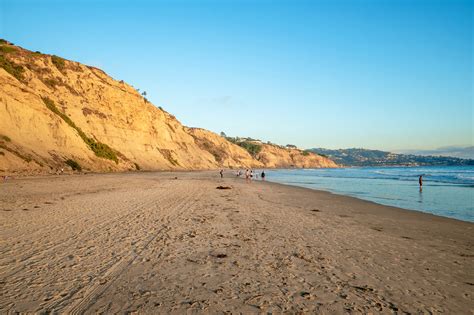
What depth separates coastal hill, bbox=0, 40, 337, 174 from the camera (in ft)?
105

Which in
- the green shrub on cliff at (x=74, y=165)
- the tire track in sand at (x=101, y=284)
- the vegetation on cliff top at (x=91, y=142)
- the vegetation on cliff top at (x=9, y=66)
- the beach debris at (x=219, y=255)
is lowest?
the beach debris at (x=219, y=255)

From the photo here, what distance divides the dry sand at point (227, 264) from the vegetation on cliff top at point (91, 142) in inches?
1305

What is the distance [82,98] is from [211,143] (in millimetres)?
65094

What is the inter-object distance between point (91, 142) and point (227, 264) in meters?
42.9

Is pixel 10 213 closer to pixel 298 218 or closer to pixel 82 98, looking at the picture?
pixel 298 218

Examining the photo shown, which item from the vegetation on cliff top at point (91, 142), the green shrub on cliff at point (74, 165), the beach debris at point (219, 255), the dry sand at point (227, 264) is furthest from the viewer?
the vegetation on cliff top at point (91, 142)

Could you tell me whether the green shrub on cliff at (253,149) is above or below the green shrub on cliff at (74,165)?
above

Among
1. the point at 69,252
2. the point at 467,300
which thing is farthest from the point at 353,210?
the point at 69,252

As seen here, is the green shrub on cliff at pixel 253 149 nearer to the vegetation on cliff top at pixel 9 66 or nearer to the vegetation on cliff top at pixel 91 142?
the vegetation on cliff top at pixel 91 142

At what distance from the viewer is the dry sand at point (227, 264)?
466 cm

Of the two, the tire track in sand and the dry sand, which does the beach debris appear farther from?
the tire track in sand

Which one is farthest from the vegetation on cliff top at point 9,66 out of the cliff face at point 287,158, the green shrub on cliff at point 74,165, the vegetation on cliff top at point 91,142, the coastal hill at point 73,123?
the cliff face at point 287,158

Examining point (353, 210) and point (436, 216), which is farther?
point (353, 210)

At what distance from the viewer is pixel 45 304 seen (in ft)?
14.5
